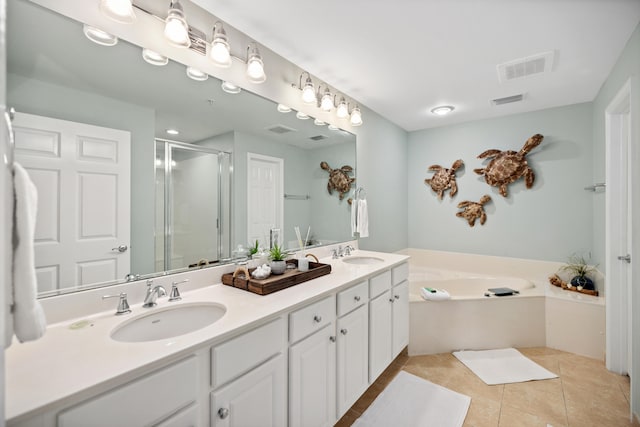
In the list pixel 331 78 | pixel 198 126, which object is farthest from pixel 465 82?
pixel 198 126

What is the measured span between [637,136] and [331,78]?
201 cm

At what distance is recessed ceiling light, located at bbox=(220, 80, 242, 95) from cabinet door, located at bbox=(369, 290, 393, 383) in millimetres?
1596

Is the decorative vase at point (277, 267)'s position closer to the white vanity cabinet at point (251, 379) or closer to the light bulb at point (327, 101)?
the white vanity cabinet at point (251, 379)

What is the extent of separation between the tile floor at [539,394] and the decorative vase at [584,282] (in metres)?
0.66

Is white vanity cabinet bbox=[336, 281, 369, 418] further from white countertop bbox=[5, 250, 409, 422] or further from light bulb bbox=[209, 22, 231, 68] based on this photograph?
light bulb bbox=[209, 22, 231, 68]

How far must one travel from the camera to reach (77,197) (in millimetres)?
1104

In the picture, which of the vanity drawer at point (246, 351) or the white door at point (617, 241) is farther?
the white door at point (617, 241)

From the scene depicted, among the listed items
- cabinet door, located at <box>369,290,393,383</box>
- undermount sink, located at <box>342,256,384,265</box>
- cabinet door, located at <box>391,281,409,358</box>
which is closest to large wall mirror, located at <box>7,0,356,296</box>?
undermount sink, located at <box>342,256,384,265</box>

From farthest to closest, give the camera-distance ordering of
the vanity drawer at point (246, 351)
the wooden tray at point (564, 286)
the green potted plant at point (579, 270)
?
the green potted plant at point (579, 270), the wooden tray at point (564, 286), the vanity drawer at point (246, 351)

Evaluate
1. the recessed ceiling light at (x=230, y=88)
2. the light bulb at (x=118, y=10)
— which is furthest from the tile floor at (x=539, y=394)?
the light bulb at (x=118, y=10)

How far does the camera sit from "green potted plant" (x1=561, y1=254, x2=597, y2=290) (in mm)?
2703

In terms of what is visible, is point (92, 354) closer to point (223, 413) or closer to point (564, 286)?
point (223, 413)

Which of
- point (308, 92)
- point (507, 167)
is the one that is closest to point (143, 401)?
point (308, 92)

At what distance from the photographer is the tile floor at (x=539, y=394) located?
175 centimetres
